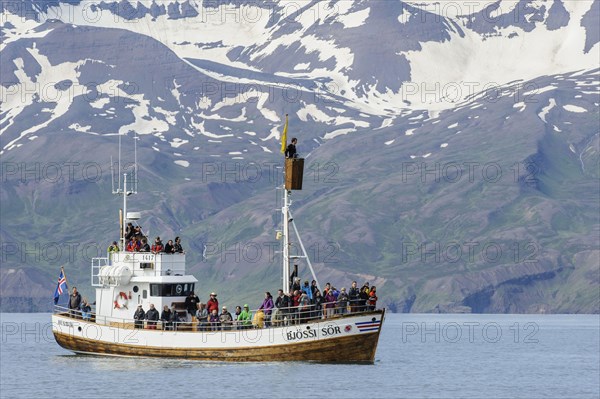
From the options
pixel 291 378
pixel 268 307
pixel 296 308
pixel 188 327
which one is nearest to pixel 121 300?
pixel 188 327

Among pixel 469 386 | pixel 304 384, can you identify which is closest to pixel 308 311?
pixel 304 384

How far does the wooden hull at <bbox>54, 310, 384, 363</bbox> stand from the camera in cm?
9569

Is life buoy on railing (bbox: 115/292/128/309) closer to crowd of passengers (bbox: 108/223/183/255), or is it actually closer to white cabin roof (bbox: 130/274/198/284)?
white cabin roof (bbox: 130/274/198/284)

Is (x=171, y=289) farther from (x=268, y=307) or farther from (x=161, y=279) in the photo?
(x=268, y=307)

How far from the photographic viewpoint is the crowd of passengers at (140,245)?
340 ft

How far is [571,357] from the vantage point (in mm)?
147625

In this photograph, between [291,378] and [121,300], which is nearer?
[291,378]

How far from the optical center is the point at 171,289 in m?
103

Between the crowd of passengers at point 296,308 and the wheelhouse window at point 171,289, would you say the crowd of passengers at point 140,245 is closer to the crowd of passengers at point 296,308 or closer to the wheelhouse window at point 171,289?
the wheelhouse window at point 171,289

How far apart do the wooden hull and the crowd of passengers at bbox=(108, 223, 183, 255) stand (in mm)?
6721

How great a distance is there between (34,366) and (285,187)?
101ft

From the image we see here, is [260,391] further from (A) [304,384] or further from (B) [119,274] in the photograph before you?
(B) [119,274]

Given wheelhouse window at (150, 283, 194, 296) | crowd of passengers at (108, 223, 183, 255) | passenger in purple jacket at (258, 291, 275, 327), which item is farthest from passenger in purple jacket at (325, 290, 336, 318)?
crowd of passengers at (108, 223, 183, 255)

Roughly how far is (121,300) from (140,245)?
4485 mm
